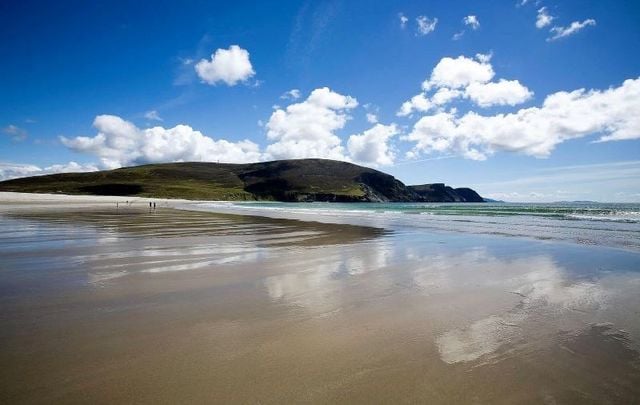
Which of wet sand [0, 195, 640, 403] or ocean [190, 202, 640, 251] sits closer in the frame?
wet sand [0, 195, 640, 403]

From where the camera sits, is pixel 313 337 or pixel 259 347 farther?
pixel 313 337

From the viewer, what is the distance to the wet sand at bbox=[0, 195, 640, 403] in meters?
3.82

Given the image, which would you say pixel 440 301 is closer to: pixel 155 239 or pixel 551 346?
pixel 551 346

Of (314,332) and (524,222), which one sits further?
(524,222)

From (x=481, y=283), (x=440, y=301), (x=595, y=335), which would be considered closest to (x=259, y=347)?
(x=440, y=301)

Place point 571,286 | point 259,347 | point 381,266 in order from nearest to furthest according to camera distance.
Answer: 1. point 259,347
2. point 571,286
3. point 381,266

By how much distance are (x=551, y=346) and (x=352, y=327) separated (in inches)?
117

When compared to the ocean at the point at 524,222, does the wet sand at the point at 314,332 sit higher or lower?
lower

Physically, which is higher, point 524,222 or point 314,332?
point 524,222

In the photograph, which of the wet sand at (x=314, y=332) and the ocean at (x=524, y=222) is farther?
the ocean at (x=524, y=222)

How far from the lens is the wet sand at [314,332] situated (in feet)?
12.5

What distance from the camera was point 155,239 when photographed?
668 inches

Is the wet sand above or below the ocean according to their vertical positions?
below

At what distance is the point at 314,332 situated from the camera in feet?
17.9
